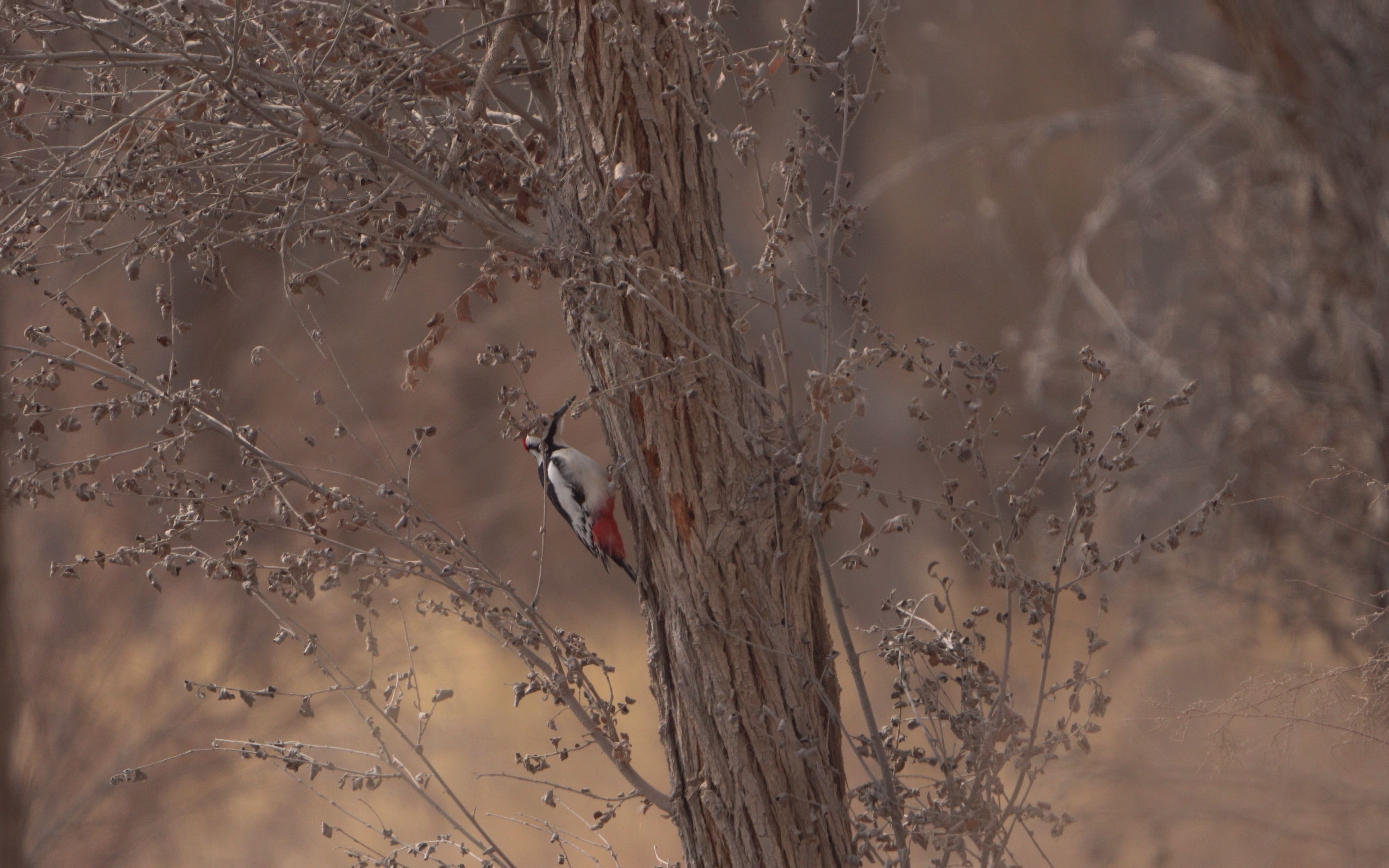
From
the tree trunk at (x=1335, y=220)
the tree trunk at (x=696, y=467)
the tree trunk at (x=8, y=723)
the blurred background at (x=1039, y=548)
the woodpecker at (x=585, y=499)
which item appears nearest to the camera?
the tree trunk at (x=696, y=467)

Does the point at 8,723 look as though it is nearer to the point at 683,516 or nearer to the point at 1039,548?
the point at 683,516

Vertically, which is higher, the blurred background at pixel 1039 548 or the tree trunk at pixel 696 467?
the blurred background at pixel 1039 548

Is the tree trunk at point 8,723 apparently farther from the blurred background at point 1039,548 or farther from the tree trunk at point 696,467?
the tree trunk at point 696,467

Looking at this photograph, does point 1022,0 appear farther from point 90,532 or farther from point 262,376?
point 90,532

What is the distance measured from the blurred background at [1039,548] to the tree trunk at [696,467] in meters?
0.25

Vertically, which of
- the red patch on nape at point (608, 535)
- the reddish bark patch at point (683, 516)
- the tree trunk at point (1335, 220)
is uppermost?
the tree trunk at point (1335, 220)

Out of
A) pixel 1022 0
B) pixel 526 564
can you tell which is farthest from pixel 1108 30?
pixel 526 564

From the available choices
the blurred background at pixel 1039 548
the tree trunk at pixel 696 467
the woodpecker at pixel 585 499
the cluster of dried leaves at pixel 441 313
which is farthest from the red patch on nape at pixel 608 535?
the tree trunk at pixel 696 467

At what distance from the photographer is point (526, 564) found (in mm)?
5961

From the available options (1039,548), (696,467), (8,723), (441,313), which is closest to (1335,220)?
(1039,548)

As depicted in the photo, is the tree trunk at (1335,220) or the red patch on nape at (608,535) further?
the tree trunk at (1335,220)

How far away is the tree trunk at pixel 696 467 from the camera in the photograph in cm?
165

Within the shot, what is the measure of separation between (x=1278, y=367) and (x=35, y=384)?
167 inches

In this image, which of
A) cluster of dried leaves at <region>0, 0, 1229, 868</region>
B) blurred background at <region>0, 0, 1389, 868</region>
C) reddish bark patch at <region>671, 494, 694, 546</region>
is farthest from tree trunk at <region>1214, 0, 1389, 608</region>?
reddish bark patch at <region>671, 494, 694, 546</region>
